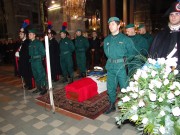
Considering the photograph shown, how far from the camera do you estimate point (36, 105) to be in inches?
179

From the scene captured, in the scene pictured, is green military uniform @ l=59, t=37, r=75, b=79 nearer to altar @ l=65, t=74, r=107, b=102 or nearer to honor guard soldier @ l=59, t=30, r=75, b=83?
honor guard soldier @ l=59, t=30, r=75, b=83

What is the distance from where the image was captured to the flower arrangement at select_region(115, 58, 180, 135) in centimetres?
134

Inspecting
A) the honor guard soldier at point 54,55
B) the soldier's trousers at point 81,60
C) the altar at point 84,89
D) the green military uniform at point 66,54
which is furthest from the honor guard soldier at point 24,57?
the soldier's trousers at point 81,60

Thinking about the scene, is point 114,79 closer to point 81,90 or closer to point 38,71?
point 81,90

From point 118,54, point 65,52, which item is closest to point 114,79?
point 118,54

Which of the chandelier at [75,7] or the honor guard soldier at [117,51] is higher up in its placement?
the chandelier at [75,7]

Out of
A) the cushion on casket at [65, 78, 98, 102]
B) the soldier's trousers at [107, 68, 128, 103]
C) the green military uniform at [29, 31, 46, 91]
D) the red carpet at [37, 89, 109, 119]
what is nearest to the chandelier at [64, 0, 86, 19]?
the green military uniform at [29, 31, 46, 91]

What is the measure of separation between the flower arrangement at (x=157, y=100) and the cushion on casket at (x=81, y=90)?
2893mm

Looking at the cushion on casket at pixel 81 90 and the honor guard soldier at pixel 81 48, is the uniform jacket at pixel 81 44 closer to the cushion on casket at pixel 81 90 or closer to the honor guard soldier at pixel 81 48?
the honor guard soldier at pixel 81 48

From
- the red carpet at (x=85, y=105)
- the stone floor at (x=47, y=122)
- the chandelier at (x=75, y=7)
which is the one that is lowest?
the stone floor at (x=47, y=122)

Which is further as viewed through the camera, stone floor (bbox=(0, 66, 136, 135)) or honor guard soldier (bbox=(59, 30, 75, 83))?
honor guard soldier (bbox=(59, 30, 75, 83))

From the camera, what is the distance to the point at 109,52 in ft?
11.6

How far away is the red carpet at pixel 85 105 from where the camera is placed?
388cm

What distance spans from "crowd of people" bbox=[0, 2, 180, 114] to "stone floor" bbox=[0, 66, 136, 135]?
1.86 ft
